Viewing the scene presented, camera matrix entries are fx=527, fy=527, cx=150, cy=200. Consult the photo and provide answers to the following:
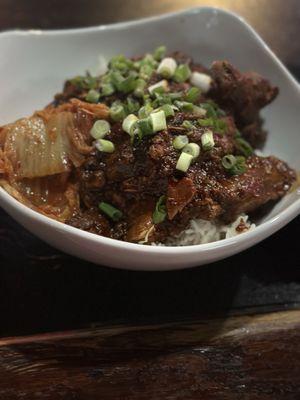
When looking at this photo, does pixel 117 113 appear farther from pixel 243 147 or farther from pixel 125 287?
pixel 125 287

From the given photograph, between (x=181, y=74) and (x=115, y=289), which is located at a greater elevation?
(x=181, y=74)

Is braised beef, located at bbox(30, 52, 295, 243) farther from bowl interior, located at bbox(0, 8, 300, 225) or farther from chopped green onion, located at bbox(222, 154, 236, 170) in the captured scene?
bowl interior, located at bbox(0, 8, 300, 225)

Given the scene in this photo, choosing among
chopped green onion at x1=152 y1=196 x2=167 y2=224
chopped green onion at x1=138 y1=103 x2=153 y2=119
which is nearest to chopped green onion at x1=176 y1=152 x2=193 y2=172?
chopped green onion at x1=152 y1=196 x2=167 y2=224

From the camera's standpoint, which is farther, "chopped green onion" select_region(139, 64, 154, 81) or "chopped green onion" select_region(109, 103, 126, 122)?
"chopped green onion" select_region(139, 64, 154, 81)

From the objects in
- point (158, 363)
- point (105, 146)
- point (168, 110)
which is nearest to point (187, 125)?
point (168, 110)

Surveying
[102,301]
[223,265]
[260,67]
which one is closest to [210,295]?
[223,265]

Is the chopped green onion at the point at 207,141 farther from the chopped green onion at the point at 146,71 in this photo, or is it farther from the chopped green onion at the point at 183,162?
the chopped green onion at the point at 146,71
